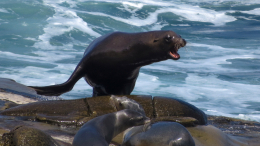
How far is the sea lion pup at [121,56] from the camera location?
17.1 ft

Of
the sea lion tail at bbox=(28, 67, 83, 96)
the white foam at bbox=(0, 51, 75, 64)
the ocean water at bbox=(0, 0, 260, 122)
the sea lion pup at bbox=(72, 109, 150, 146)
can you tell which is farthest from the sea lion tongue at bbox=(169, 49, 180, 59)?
the white foam at bbox=(0, 51, 75, 64)

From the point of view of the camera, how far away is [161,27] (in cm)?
2175

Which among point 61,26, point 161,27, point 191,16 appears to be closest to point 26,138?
point 61,26

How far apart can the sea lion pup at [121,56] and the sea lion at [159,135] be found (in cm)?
183

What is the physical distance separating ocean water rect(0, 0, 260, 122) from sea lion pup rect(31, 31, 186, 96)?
1.76 feet

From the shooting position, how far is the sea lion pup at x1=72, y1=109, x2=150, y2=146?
2.81 meters

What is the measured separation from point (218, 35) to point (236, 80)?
9.37 metres

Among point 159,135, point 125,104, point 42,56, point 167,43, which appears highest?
point 167,43

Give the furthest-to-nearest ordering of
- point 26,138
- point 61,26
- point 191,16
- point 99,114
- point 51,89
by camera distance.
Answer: point 191,16 → point 61,26 → point 51,89 → point 99,114 → point 26,138

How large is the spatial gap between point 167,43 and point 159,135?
6.85 feet

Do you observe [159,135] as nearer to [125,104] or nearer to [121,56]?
[125,104]

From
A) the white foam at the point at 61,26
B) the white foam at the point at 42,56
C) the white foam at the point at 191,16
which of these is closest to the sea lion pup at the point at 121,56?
the white foam at the point at 42,56

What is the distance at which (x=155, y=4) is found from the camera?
26266 mm

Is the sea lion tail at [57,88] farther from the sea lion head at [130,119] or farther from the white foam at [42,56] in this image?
the white foam at [42,56]
